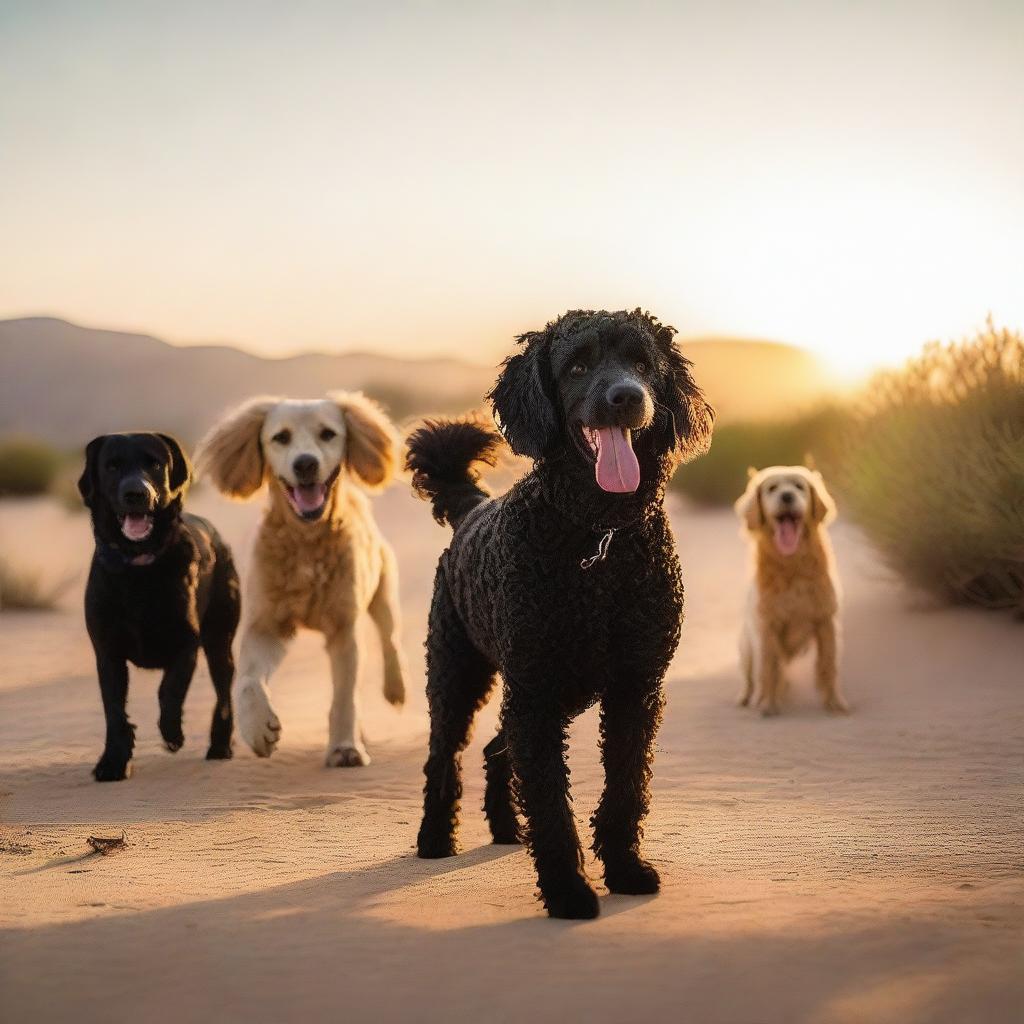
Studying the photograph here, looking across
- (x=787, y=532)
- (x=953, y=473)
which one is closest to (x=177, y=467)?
(x=787, y=532)

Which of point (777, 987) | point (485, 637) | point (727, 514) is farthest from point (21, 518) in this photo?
point (777, 987)

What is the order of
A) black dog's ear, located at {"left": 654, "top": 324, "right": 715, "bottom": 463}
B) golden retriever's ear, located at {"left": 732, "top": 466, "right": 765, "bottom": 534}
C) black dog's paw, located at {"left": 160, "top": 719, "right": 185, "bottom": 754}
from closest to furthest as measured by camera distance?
black dog's ear, located at {"left": 654, "top": 324, "right": 715, "bottom": 463}
black dog's paw, located at {"left": 160, "top": 719, "right": 185, "bottom": 754}
golden retriever's ear, located at {"left": 732, "top": 466, "right": 765, "bottom": 534}

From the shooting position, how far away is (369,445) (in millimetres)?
9766

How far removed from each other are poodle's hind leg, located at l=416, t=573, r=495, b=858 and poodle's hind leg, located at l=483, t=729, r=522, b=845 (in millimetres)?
171

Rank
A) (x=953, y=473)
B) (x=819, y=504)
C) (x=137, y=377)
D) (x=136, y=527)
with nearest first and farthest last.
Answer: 1. (x=136, y=527)
2. (x=819, y=504)
3. (x=953, y=473)
4. (x=137, y=377)

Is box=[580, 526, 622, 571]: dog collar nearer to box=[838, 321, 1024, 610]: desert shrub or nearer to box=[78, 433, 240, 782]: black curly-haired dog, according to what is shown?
box=[78, 433, 240, 782]: black curly-haired dog

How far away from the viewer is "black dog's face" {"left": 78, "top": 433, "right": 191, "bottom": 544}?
864 centimetres

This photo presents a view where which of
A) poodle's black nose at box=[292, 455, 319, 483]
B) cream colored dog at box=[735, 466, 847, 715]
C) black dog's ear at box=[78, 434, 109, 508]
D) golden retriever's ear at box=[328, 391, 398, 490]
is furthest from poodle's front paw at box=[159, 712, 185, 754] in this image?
cream colored dog at box=[735, 466, 847, 715]

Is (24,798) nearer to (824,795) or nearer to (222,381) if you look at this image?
(824,795)

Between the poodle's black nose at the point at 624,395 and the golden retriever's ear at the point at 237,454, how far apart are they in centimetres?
505

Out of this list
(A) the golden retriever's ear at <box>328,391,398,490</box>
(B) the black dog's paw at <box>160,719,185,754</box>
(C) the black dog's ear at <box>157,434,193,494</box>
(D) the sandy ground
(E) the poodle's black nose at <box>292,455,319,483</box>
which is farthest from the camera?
(A) the golden retriever's ear at <box>328,391,398,490</box>

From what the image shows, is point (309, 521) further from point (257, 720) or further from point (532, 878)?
point (532, 878)

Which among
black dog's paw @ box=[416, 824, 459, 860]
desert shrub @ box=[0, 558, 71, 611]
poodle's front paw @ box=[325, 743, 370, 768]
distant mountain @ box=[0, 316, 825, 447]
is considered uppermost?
distant mountain @ box=[0, 316, 825, 447]

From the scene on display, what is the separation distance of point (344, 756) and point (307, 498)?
66.6 inches
